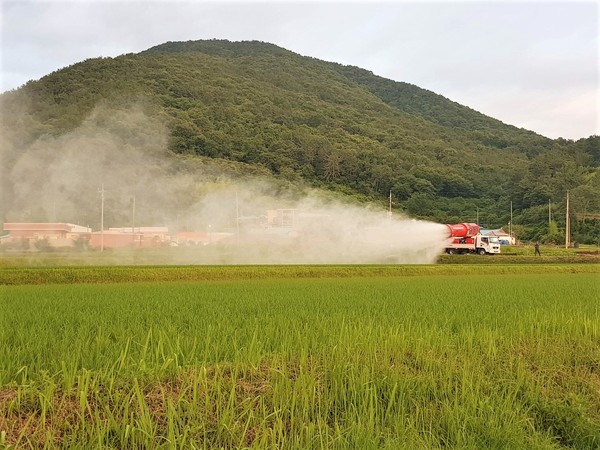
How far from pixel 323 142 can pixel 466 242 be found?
53.0 m

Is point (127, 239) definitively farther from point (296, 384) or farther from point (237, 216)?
point (296, 384)

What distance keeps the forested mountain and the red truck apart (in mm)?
23694

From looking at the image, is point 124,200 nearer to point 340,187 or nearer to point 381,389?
point 340,187

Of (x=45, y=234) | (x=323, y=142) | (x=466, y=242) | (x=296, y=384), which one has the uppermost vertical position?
(x=323, y=142)

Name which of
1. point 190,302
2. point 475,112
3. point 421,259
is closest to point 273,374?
point 190,302

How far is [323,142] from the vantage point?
9450 cm

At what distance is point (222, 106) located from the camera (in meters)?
101

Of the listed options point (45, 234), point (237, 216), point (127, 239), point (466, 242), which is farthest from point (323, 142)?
point (45, 234)

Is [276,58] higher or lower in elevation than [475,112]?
higher

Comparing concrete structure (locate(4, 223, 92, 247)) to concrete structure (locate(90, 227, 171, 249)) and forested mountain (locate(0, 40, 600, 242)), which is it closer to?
concrete structure (locate(90, 227, 171, 249))

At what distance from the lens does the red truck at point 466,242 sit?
145 ft

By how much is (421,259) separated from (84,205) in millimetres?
36322

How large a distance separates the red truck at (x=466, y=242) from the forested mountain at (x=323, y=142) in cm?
2369

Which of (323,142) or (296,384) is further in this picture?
(323,142)
